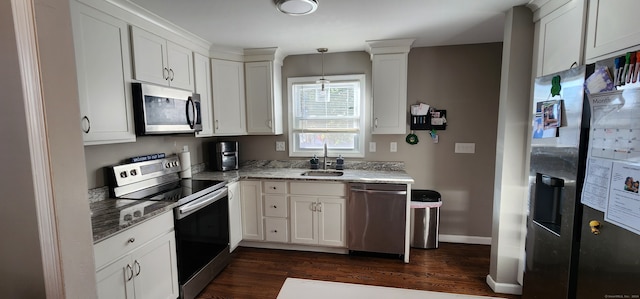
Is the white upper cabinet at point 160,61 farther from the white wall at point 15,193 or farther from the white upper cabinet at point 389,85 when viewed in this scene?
the white upper cabinet at point 389,85

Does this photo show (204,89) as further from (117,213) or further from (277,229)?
(277,229)

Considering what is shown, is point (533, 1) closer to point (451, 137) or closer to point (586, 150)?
point (586, 150)

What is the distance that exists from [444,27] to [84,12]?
8.98 feet

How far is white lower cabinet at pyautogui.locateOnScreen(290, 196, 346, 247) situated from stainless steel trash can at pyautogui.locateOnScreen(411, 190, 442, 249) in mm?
824

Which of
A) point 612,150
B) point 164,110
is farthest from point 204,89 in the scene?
point 612,150

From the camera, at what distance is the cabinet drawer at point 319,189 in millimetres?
2722

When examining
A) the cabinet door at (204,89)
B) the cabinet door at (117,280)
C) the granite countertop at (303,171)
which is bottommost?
the cabinet door at (117,280)

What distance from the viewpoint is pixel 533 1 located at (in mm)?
1861

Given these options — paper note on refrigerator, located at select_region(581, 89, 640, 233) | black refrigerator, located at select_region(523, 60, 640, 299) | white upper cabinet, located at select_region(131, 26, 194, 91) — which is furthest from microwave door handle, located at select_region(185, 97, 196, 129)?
paper note on refrigerator, located at select_region(581, 89, 640, 233)

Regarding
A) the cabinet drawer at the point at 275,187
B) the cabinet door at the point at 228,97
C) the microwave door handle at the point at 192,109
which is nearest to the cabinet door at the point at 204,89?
the cabinet door at the point at 228,97

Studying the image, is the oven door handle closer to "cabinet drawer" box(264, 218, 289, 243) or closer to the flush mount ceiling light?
"cabinet drawer" box(264, 218, 289, 243)

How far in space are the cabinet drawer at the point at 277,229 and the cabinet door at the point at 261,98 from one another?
3.38 ft

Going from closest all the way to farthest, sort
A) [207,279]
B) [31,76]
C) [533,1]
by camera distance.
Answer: [31,76] → [533,1] → [207,279]

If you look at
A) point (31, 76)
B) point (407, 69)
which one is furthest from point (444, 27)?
point (31, 76)
